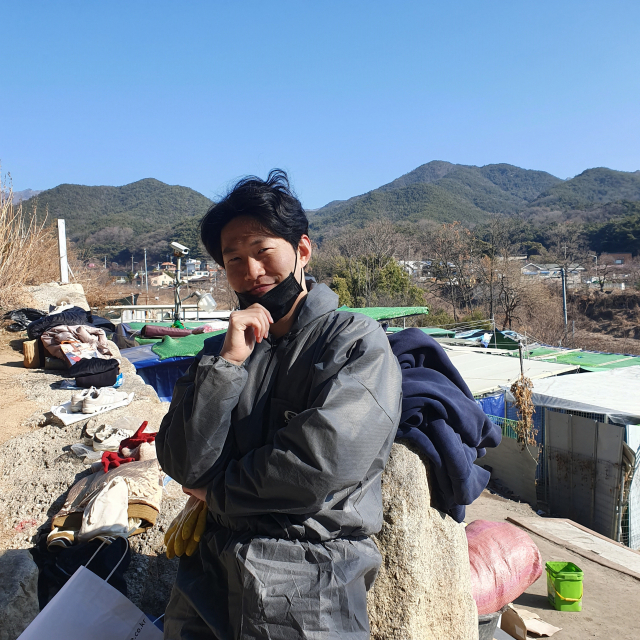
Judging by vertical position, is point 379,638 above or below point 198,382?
below

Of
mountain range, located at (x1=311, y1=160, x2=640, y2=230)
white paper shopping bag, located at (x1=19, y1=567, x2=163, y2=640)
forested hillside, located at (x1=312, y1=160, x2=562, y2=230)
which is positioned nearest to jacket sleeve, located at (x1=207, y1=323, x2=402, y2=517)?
white paper shopping bag, located at (x1=19, y1=567, x2=163, y2=640)

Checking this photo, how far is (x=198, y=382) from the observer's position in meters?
1.47

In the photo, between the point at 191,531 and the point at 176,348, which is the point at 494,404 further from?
the point at 191,531

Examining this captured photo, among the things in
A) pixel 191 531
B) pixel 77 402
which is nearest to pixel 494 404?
pixel 77 402

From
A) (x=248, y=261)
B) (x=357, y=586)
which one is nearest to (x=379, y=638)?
(x=357, y=586)

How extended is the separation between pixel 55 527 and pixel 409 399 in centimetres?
242

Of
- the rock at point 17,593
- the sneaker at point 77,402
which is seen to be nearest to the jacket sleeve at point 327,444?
the rock at point 17,593

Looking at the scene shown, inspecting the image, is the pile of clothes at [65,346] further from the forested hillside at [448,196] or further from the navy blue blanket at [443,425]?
the forested hillside at [448,196]

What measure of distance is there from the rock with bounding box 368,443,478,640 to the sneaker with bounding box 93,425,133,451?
2.92 metres

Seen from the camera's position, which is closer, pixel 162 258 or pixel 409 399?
pixel 409 399

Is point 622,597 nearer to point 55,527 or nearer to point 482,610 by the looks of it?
point 482,610

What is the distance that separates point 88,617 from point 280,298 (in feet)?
4.08

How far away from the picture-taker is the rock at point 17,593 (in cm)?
219

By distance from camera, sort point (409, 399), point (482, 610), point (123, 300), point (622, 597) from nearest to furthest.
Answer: point (409, 399) → point (482, 610) → point (622, 597) → point (123, 300)
